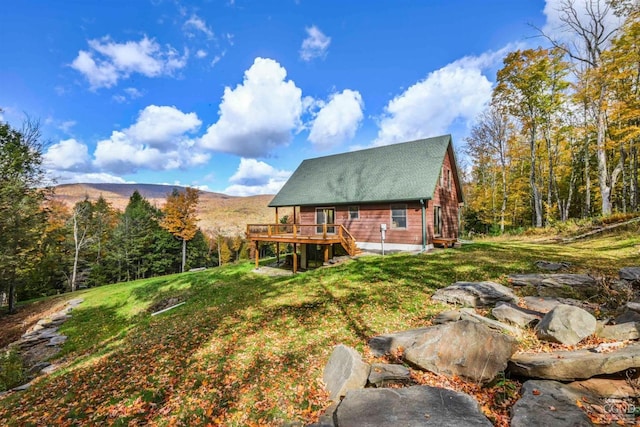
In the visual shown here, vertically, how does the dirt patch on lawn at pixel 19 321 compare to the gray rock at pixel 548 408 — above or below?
below

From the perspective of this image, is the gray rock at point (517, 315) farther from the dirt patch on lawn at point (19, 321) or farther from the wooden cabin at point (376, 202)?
the dirt patch on lawn at point (19, 321)

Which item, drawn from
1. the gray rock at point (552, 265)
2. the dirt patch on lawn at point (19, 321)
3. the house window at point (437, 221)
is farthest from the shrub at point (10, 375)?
the house window at point (437, 221)

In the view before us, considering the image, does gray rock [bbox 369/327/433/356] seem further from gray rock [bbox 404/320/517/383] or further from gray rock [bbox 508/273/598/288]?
gray rock [bbox 508/273/598/288]

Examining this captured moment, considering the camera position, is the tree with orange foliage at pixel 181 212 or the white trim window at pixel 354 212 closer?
the white trim window at pixel 354 212

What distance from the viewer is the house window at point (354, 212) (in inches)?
716

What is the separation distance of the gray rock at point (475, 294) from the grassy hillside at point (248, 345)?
1.68 feet

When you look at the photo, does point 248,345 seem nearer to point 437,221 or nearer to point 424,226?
point 424,226

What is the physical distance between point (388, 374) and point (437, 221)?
48.5 feet

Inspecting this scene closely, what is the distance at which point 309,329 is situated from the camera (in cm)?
655

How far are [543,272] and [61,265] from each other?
44.0 m

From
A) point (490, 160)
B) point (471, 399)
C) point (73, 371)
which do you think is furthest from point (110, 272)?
point (490, 160)

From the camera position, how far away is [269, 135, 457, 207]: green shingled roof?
54.1 feet

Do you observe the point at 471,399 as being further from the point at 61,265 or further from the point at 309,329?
the point at 61,265

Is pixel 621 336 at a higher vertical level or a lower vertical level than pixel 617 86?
lower
